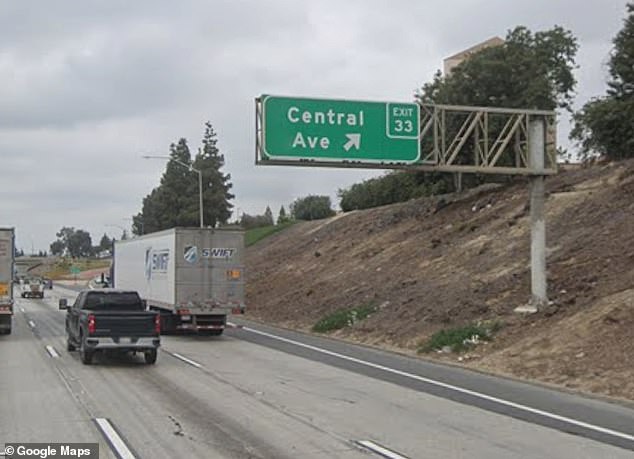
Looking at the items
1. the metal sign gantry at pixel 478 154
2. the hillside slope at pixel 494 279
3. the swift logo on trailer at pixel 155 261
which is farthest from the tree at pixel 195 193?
the metal sign gantry at pixel 478 154

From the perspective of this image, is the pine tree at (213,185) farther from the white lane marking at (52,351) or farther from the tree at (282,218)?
the white lane marking at (52,351)

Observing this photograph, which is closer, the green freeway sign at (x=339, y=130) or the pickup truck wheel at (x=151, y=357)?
the pickup truck wheel at (x=151, y=357)

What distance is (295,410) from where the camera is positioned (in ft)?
43.4

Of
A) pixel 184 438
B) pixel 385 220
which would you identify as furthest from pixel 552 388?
pixel 385 220

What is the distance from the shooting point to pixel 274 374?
18312mm

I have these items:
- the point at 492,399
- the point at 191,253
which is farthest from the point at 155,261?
the point at 492,399

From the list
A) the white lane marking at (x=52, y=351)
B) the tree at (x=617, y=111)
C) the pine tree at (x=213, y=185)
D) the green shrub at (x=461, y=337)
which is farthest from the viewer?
the pine tree at (x=213, y=185)

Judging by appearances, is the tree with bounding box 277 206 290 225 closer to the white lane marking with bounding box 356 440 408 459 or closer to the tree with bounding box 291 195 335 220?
the tree with bounding box 291 195 335 220

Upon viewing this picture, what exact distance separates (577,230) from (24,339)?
62.6 feet

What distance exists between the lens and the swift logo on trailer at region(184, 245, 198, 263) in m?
29.1

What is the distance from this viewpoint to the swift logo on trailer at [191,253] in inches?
1145

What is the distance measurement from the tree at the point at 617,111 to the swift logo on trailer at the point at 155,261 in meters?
23.3

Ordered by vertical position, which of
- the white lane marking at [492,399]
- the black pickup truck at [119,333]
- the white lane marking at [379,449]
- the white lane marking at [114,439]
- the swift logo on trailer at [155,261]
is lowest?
the white lane marking at [492,399]

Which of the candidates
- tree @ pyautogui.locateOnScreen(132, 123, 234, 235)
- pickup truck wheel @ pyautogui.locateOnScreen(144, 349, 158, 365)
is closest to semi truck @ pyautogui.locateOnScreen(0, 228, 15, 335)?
pickup truck wheel @ pyautogui.locateOnScreen(144, 349, 158, 365)
